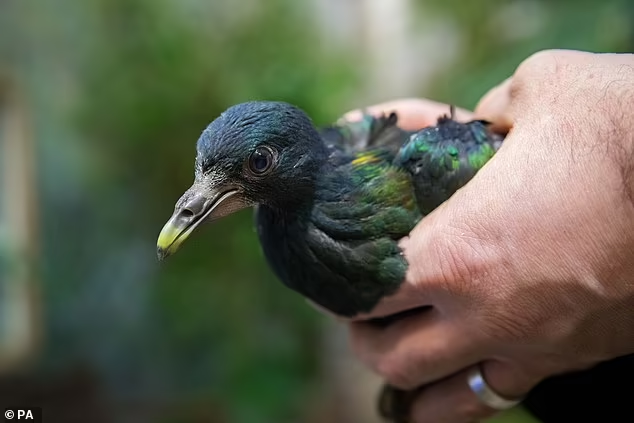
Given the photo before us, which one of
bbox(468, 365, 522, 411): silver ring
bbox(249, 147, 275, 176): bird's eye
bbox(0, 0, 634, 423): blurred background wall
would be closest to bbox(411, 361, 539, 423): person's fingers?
bbox(468, 365, 522, 411): silver ring

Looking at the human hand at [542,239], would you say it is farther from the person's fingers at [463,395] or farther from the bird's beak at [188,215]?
the bird's beak at [188,215]

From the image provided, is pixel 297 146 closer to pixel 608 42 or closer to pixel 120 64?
pixel 608 42

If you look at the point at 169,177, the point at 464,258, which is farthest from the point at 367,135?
the point at 169,177

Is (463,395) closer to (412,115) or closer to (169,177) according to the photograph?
(412,115)

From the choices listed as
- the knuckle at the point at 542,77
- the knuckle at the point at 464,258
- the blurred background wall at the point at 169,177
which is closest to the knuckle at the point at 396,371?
the knuckle at the point at 464,258

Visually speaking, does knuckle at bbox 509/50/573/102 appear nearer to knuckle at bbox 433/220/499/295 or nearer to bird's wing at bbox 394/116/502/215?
bird's wing at bbox 394/116/502/215

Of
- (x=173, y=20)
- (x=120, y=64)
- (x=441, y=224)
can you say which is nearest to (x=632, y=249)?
(x=441, y=224)

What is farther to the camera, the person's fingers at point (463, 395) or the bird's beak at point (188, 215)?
the person's fingers at point (463, 395)
